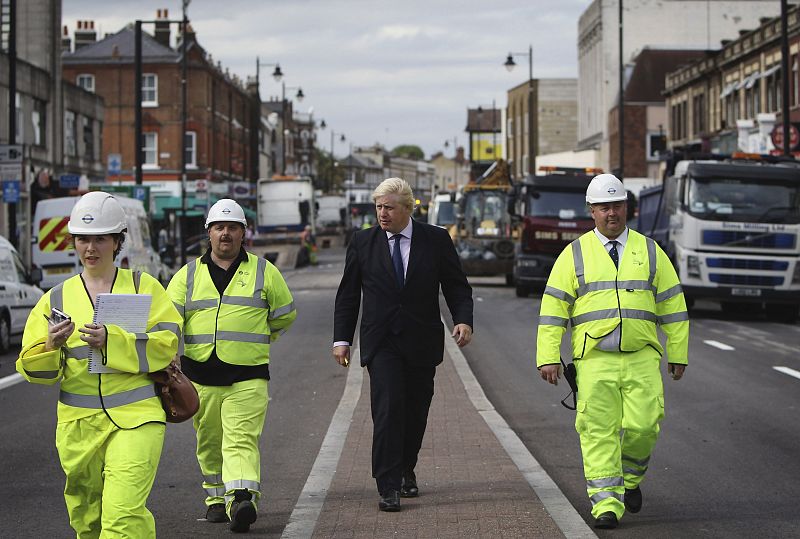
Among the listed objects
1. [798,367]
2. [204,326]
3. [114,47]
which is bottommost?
[798,367]

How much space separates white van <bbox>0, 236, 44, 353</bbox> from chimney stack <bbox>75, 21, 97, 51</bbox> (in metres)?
64.7

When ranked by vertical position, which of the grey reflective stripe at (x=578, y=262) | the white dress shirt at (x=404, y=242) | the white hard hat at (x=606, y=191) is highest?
the white hard hat at (x=606, y=191)

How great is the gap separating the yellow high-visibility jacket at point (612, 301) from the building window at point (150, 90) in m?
71.0

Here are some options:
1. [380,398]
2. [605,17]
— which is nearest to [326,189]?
[605,17]

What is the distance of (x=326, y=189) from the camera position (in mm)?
146625

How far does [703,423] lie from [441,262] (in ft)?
16.0

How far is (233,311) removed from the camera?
25.2 feet

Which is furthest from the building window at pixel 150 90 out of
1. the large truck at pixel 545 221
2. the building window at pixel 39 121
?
the large truck at pixel 545 221

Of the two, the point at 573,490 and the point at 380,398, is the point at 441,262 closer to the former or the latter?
the point at 380,398

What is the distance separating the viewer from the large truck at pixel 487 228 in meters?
41.1

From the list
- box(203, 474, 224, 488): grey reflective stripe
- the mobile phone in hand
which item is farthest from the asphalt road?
the mobile phone in hand

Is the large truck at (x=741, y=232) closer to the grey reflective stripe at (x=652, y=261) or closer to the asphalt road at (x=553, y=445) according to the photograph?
the asphalt road at (x=553, y=445)

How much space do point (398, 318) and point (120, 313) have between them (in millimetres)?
2584

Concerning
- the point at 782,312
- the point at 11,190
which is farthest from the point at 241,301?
the point at 11,190
